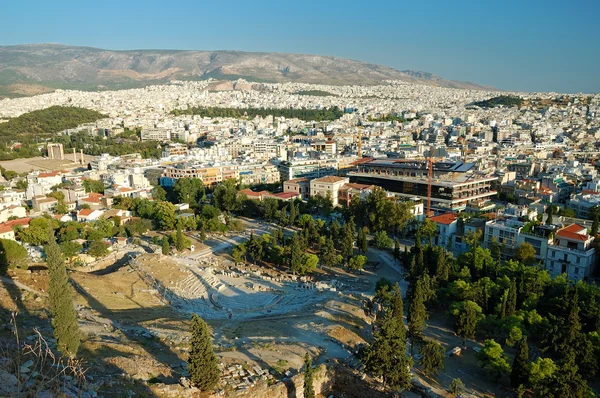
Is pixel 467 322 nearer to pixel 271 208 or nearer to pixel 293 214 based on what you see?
pixel 293 214

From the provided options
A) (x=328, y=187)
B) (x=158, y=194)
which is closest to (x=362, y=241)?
(x=328, y=187)

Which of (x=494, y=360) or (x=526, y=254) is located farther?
(x=526, y=254)

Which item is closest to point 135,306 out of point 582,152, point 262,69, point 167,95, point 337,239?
point 337,239

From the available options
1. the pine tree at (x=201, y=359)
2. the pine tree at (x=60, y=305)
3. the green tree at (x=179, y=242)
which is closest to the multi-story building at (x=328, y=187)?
the green tree at (x=179, y=242)

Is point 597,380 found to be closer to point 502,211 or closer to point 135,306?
point 502,211

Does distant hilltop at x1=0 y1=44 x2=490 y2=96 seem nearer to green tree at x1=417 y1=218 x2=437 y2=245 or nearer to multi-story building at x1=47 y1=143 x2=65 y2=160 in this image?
multi-story building at x1=47 y1=143 x2=65 y2=160
